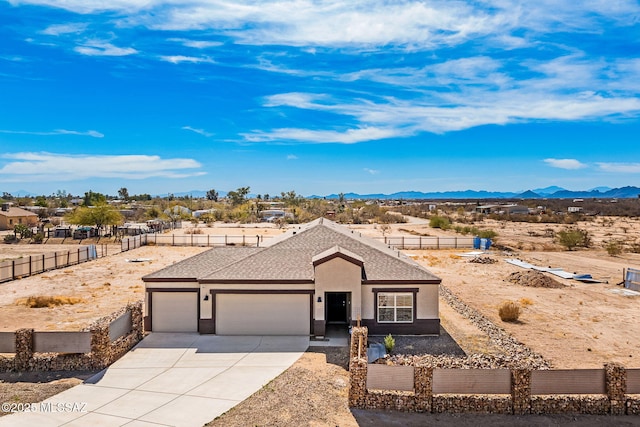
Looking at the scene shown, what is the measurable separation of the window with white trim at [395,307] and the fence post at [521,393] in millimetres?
7276

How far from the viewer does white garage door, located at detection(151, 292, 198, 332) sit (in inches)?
790

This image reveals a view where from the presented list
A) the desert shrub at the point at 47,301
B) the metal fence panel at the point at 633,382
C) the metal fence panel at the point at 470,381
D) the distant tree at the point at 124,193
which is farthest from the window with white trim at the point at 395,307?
the distant tree at the point at 124,193

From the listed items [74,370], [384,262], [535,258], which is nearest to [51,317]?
[74,370]

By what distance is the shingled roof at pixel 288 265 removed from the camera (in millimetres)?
19672

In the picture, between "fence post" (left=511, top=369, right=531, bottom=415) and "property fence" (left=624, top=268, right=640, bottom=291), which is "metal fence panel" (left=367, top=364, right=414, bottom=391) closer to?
"fence post" (left=511, top=369, right=531, bottom=415)

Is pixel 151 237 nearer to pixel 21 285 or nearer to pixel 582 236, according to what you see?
pixel 21 285

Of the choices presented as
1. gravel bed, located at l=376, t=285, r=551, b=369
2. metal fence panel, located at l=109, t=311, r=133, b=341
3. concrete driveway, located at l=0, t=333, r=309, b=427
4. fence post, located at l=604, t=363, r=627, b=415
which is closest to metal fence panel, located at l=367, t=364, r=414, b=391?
gravel bed, located at l=376, t=285, r=551, b=369

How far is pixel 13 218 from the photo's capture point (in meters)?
72.0

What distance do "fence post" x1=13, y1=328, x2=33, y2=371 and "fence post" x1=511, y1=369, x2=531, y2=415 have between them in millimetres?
15216

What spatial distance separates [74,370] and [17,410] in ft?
10.0

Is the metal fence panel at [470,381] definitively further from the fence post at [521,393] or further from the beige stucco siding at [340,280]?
the beige stucco siding at [340,280]

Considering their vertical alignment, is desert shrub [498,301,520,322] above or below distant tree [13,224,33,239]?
below

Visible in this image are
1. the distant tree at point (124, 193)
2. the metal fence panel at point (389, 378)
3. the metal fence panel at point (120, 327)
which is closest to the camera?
the metal fence panel at point (389, 378)

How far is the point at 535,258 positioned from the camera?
4634 centimetres
